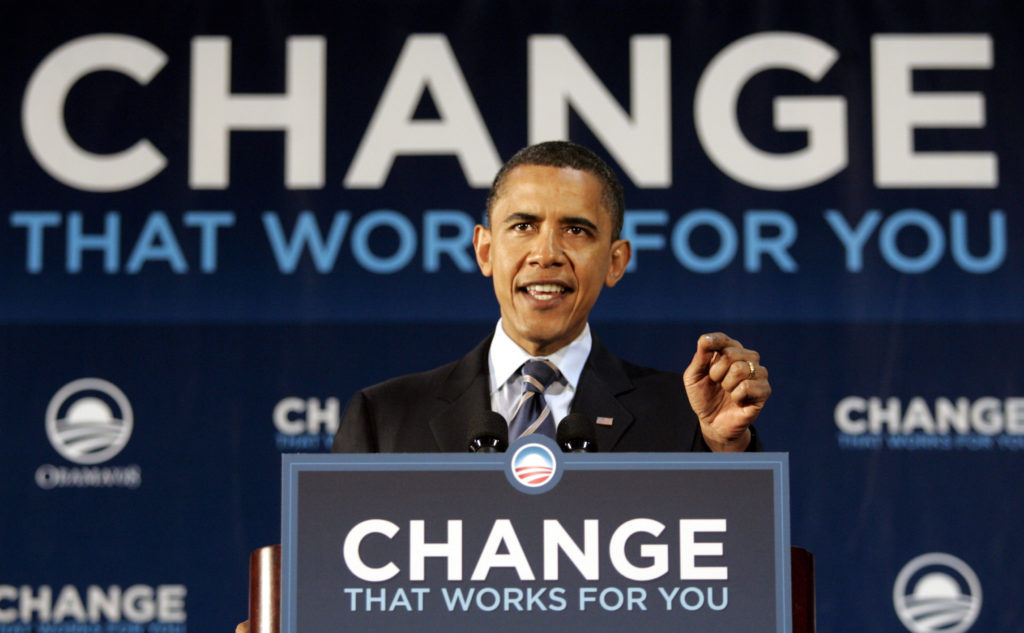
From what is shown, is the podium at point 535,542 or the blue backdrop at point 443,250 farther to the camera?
the blue backdrop at point 443,250

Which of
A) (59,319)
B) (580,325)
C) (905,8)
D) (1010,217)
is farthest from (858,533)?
(59,319)

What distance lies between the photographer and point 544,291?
2.08 m

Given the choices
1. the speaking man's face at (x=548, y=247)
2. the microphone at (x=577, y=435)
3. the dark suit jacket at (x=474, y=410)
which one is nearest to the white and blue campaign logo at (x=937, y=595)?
the dark suit jacket at (x=474, y=410)

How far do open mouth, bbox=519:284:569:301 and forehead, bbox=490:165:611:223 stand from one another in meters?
0.12

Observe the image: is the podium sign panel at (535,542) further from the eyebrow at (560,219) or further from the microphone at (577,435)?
the eyebrow at (560,219)

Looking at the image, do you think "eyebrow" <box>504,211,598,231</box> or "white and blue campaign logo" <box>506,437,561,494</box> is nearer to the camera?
"white and blue campaign logo" <box>506,437,561,494</box>

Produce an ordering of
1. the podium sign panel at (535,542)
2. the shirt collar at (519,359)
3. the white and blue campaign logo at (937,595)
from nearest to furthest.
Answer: the podium sign panel at (535,542)
the shirt collar at (519,359)
the white and blue campaign logo at (937,595)

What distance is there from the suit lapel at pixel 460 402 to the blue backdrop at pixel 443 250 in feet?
5.28

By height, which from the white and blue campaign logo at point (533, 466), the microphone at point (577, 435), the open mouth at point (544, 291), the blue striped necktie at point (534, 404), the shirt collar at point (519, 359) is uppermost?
the open mouth at point (544, 291)

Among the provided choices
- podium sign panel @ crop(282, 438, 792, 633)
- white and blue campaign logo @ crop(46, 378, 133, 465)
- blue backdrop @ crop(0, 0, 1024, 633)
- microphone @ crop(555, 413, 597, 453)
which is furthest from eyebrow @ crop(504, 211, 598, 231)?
white and blue campaign logo @ crop(46, 378, 133, 465)

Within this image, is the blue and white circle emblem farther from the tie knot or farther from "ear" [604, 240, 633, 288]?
"ear" [604, 240, 633, 288]

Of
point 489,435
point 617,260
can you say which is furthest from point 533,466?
point 617,260

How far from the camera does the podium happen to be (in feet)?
4.22

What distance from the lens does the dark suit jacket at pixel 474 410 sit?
2.10m
